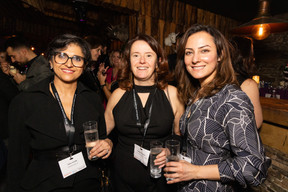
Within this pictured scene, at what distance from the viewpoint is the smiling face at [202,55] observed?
1283 millimetres

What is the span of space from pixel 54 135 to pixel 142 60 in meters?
1.03

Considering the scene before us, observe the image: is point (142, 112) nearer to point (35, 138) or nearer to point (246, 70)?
point (35, 138)

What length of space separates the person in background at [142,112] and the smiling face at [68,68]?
557 mm

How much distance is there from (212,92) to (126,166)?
1090mm

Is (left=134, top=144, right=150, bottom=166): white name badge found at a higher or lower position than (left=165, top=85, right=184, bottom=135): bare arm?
lower

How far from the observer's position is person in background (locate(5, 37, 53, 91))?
2.39 m

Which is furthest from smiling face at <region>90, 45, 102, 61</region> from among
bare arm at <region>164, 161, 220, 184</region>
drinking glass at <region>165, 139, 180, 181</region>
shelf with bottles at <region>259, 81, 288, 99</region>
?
shelf with bottles at <region>259, 81, 288, 99</region>

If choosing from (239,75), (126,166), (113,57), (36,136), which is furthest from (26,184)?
(113,57)

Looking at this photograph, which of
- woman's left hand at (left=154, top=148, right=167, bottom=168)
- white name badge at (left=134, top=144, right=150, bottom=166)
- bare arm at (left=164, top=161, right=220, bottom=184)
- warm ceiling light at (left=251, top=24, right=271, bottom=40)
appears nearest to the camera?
bare arm at (left=164, top=161, right=220, bottom=184)

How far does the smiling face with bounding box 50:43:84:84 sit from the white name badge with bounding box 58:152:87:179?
61 cm

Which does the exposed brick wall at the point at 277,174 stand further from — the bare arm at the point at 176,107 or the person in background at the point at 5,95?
the person in background at the point at 5,95

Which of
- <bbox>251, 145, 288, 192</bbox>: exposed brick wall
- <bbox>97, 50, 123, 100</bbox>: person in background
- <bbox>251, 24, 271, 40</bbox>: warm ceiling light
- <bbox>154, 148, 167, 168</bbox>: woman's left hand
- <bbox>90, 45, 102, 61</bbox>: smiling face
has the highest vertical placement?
<bbox>251, 24, 271, 40</bbox>: warm ceiling light

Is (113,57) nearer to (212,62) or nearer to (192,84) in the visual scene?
(192,84)

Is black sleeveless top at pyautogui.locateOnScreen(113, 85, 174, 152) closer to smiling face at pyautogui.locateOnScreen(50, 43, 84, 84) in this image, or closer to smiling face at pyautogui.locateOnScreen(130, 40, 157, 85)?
smiling face at pyautogui.locateOnScreen(130, 40, 157, 85)
